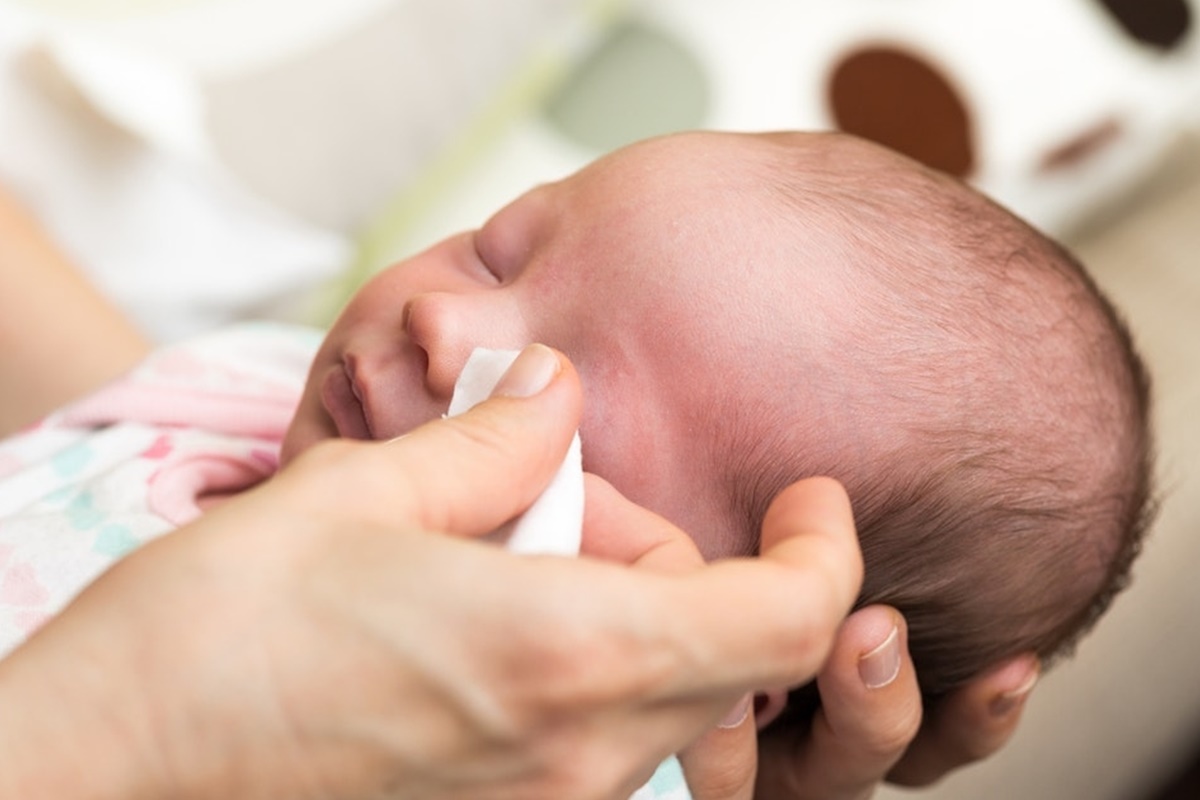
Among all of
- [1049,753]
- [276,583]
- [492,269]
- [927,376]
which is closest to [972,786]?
[1049,753]

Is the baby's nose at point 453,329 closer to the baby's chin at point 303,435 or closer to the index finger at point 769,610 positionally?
the baby's chin at point 303,435

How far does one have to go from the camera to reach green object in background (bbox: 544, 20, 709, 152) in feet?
5.92

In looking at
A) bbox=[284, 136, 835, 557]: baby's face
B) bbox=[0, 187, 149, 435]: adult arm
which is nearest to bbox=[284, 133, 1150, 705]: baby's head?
bbox=[284, 136, 835, 557]: baby's face

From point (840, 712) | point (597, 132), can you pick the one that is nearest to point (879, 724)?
point (840, 712)

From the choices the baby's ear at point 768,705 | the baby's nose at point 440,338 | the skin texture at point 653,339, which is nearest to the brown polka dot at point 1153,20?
the skin texture at point 653,339

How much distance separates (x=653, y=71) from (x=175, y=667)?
5.08ft

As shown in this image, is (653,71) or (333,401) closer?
(333,401)

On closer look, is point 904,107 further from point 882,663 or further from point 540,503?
point 540,503

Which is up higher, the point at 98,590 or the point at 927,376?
the point at 98,590

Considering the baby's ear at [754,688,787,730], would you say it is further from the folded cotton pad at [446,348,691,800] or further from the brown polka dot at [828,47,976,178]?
the brown polka dot at [828,47,976,178]

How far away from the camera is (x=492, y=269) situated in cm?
96

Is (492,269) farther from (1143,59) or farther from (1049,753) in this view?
(1143,59)

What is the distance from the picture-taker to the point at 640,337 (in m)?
0.85

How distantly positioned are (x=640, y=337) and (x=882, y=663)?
1.03ft
